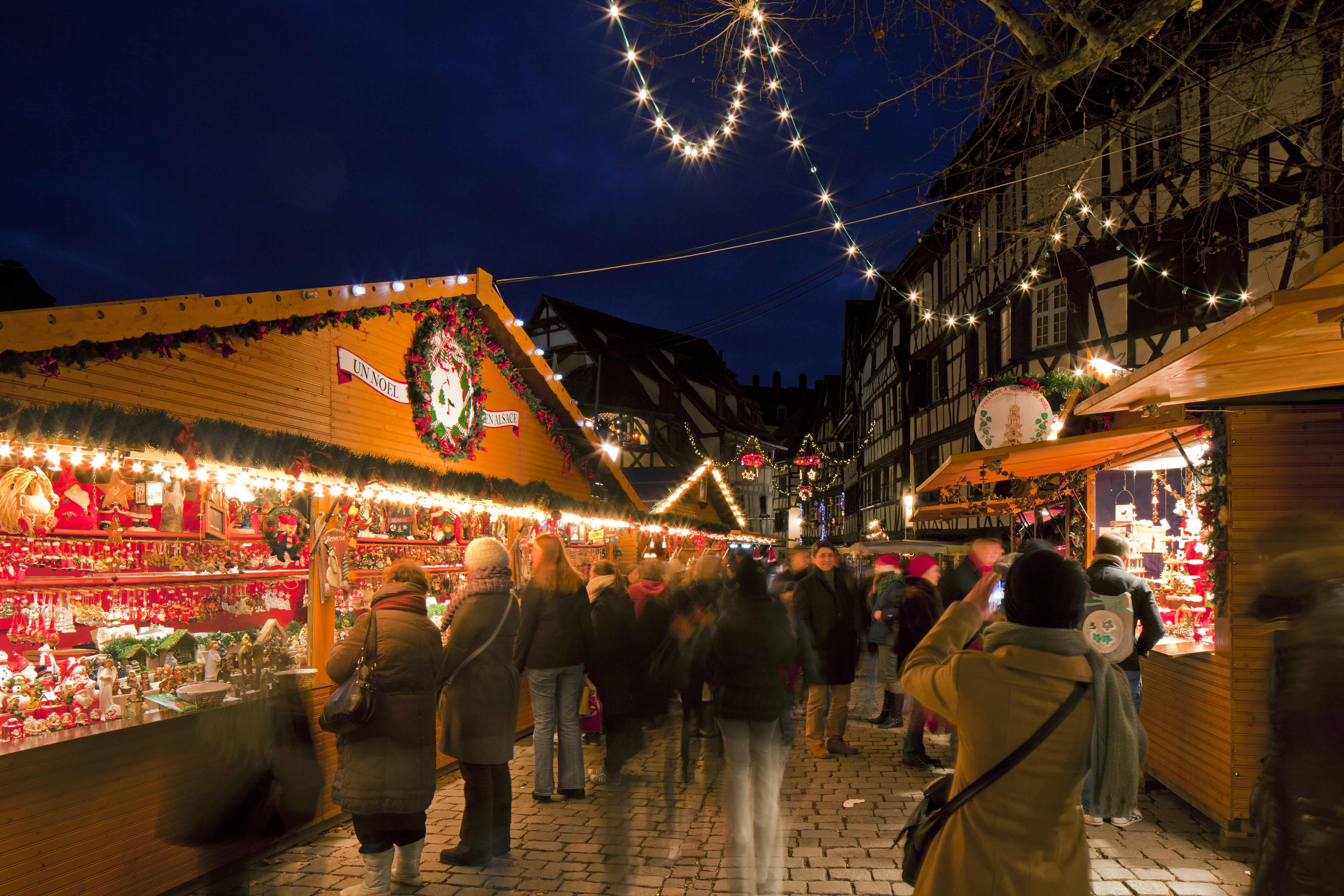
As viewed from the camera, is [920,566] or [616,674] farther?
[920,566]

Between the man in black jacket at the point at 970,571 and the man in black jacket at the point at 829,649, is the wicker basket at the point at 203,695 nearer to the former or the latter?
the man in black jacket at the point at 829,649

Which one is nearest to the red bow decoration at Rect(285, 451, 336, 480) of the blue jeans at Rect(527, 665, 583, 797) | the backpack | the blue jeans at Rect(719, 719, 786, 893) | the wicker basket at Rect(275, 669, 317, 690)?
the wicker basket at Rect(275, 669, 317, 690)

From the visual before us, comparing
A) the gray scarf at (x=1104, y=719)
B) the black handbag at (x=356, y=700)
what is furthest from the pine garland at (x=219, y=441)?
the gray scarf at (x=1104, y=719)

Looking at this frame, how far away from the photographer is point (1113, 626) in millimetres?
5484

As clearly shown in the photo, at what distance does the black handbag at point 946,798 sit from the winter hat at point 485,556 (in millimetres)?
2756

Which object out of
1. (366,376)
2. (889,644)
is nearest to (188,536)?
(366,376)

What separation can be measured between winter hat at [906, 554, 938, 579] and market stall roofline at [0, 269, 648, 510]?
547 cm

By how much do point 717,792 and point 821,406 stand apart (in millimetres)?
55638

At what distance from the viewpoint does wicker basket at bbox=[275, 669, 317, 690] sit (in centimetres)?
512

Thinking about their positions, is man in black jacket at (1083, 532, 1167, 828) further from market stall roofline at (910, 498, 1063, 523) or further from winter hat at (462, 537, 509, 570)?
market stall roofline at (910, 498, 1063, 523)

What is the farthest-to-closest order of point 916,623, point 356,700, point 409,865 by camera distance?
1. point 916,623
2. point 409,865
3. point 356,700

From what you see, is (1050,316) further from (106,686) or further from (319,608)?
(106,686)

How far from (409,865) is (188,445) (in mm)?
2584

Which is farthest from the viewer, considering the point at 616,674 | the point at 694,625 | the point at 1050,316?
the point at 1050,316
